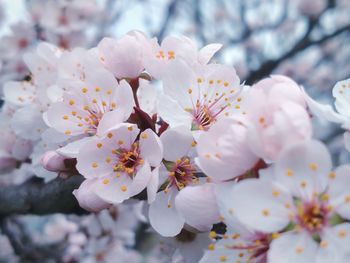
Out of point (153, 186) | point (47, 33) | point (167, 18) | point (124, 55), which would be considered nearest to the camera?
point (153, 186)

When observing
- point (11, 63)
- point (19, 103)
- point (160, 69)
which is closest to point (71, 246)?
point (11, 63)

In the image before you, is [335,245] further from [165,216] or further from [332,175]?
[165,216]

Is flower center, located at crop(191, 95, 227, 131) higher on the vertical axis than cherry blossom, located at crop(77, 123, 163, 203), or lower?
higher

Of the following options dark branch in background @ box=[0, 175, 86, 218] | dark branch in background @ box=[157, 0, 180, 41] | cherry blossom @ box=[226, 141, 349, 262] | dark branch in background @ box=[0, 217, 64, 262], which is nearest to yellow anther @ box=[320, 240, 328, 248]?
cherry blossom @ box=[226, 141, 349, 262]

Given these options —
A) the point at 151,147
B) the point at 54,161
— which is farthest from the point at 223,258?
the point at 54,161

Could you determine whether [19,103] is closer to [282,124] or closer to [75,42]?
[75,42]

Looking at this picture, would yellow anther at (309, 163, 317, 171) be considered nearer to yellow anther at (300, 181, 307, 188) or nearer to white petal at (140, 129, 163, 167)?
yellow anther at (300, 181, 307, 188)

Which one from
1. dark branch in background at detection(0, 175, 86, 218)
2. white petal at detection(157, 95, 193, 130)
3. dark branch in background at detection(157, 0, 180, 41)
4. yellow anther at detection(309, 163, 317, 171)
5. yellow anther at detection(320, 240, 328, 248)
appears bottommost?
dark branch in background at detection(157, 0, 180, 41)

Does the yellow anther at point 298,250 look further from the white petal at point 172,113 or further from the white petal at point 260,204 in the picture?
the white petal at point 172,113
